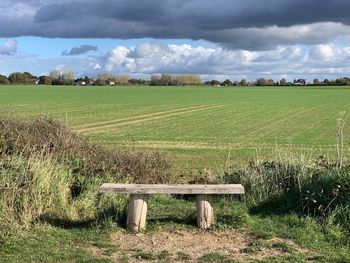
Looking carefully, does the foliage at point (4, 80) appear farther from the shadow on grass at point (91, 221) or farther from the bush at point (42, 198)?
the shadow on grass at point (91, 221)

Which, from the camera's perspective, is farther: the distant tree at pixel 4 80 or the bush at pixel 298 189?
the distant tree at pixel 4 80

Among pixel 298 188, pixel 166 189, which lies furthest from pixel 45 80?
pixel 166 189

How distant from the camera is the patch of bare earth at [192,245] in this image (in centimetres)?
621

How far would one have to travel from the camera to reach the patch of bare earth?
6.21 m

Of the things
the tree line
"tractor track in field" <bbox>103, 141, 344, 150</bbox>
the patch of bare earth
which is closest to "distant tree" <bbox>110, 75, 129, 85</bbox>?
the tree line

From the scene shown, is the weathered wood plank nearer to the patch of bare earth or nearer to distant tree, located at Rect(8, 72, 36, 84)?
the patch of bare earth

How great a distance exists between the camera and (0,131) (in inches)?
359

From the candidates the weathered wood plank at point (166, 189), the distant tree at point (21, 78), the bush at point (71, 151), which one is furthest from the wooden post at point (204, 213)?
the distant tree at point (21, 78)

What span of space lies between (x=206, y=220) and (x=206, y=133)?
66.9ft

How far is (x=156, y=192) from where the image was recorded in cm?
723

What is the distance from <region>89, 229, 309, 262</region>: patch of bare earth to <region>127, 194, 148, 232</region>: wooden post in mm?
172

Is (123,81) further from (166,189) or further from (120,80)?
(166,189)

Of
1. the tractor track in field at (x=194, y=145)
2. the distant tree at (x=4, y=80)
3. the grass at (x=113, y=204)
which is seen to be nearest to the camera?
the grass at (x=113, y=204)

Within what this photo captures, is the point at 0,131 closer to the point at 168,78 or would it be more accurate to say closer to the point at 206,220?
the point at 206,220
